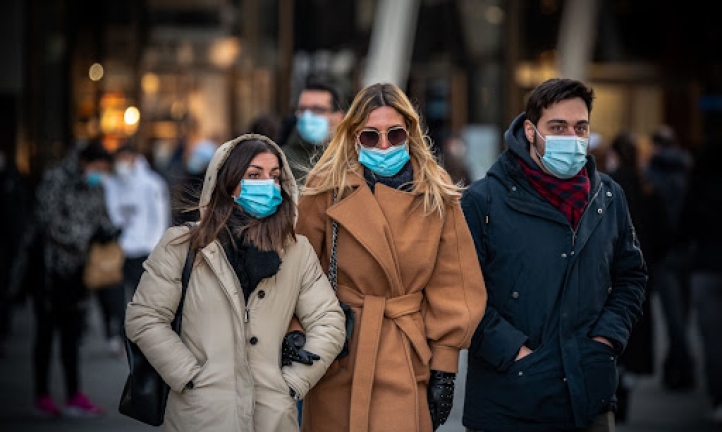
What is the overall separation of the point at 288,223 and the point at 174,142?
18.0 m

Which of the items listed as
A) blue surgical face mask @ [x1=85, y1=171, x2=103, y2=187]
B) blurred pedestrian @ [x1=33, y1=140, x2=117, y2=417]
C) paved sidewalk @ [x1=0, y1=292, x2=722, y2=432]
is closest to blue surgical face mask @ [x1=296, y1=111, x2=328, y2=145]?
paved sidewalk @ [x1=0, y1=292, x2=722, y2=432]

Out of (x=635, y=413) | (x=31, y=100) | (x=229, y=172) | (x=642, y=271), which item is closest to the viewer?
(x=229, y=172)

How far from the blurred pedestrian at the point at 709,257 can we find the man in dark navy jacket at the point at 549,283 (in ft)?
14.5

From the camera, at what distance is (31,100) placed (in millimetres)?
21469

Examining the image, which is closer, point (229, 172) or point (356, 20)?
point (229, 172)

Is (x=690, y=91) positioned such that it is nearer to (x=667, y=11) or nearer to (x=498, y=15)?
(x=667, y=11)

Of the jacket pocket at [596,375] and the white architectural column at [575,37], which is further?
the white architectural column at [575,37]

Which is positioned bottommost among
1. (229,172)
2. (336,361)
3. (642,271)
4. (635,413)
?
(635,413)

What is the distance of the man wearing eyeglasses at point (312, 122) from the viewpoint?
7.24 m

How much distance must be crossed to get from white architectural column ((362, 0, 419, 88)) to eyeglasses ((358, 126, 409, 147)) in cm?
1488

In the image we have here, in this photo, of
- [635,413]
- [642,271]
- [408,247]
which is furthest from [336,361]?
[635,413]

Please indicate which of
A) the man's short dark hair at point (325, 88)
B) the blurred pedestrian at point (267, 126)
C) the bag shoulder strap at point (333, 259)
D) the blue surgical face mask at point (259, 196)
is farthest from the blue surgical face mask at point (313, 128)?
the blue surgical face mask at point (259, 196)

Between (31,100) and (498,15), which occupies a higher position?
(498,15)

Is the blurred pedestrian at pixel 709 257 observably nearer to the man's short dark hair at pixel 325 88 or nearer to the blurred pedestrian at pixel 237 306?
the man's short dark hair at pixel 325 88
